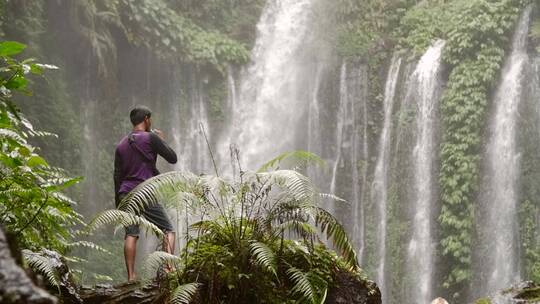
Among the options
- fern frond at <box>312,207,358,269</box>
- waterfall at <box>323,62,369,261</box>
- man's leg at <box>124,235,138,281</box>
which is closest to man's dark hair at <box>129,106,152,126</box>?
man's leg at <box>124,235,138,281</box>

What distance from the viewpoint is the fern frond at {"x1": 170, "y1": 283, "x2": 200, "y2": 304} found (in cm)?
353

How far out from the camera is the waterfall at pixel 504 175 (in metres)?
14.2

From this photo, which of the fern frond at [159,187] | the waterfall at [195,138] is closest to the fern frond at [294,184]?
the fern frond at [159,187]

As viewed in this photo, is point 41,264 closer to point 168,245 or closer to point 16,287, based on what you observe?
point 168,245

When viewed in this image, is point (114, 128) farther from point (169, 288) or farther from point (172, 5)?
point (169, 288)

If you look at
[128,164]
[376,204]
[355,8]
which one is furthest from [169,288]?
[355,8]

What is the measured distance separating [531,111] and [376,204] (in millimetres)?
4597

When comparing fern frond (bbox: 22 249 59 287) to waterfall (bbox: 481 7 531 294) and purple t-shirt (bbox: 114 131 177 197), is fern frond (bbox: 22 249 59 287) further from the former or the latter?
waterfall (bbox: 481 7 531 294)

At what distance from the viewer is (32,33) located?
13.6 metres

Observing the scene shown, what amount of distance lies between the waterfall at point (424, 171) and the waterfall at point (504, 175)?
4.51 ft

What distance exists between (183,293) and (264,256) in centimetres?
51

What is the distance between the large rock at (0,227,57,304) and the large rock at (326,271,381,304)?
2.91 metres

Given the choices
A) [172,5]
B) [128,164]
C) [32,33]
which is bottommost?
[128,164]

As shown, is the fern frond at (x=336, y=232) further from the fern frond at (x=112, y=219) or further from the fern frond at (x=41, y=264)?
the fern frond at (x=41, y=264)
